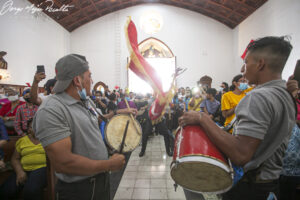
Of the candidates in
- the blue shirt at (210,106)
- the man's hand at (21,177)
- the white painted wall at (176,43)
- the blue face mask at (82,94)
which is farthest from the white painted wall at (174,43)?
the blue face mask at (82,94)

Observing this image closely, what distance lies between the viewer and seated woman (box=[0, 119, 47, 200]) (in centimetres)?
208

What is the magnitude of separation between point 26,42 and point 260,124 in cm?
1005

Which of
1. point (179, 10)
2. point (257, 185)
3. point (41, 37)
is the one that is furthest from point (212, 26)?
point (257, 185)

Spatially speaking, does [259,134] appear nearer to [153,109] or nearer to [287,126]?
[287,126]

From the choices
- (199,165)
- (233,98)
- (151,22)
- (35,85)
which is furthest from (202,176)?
(151,22)

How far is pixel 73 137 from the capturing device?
108cm

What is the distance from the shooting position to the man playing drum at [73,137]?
3.13ft

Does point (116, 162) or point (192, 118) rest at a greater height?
point (192, 118)

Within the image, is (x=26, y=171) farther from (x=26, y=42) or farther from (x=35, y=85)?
(x=26, y=42)

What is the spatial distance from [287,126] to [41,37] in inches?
450

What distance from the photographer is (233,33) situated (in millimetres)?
12344

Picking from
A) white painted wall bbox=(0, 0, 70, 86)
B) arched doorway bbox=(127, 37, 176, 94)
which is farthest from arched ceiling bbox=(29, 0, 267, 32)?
arched doorway bbox=(127, 37, 176, 94)

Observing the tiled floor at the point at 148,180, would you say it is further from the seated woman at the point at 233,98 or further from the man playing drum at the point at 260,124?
the man playing drum at the point at 260,124

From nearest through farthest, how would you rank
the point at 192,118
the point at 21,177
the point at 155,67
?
1. the point at 192,118
2. the point at 21,177
3. the point at 155,67
